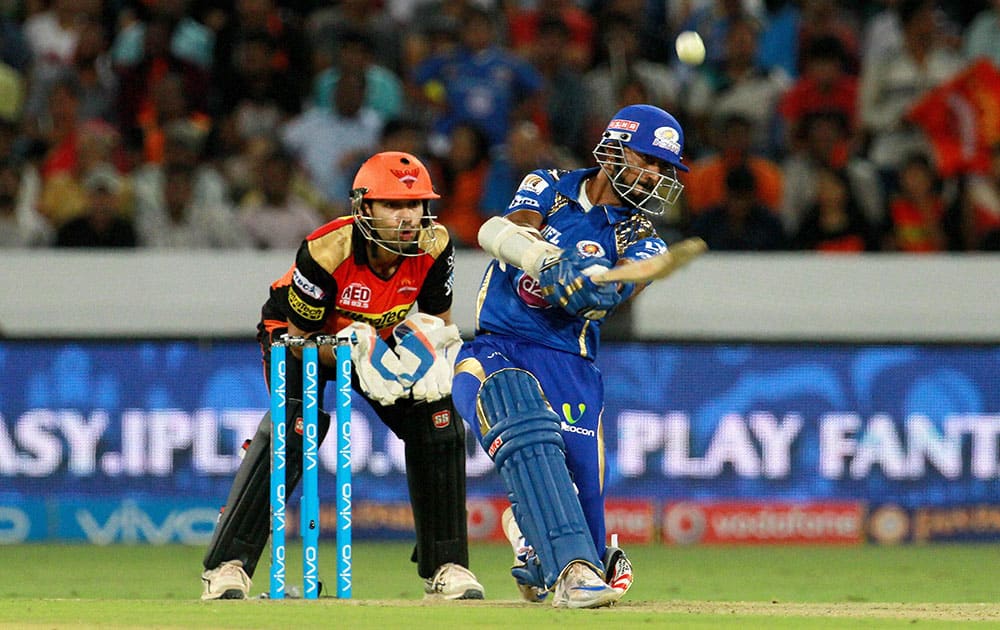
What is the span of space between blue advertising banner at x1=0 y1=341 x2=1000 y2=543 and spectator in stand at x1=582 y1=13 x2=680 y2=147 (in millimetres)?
2434

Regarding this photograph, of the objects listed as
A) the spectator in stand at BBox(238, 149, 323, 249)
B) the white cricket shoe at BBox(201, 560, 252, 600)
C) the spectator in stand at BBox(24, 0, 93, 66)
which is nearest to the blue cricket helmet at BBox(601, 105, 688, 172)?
the white cricket shoe at BBox(201, 560, 252, 600)

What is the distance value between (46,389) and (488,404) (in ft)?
16.3

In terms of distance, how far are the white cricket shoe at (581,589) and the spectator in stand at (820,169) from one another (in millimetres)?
6341

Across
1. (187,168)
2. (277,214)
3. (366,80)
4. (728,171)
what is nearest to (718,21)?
(728,171)

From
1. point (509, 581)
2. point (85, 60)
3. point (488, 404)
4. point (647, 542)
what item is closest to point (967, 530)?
point (647, 542)

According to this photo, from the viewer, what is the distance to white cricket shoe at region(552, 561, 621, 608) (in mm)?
6180

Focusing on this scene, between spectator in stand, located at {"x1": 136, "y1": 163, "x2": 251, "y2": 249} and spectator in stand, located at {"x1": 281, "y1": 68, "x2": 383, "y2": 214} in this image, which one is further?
spectator in stand, located at {"x1": 281, "y1": 68, "x2": 383, "y2": 214}

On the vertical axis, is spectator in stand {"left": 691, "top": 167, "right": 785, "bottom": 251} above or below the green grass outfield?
above

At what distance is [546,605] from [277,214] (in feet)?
20.1

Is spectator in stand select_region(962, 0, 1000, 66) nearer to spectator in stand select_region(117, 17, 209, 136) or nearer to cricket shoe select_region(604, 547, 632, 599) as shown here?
spectator in stand select_region(117, 17, 209, 136)

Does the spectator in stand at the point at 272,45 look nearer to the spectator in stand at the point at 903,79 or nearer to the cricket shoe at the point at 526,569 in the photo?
the spectator in stand at the point at 903,79

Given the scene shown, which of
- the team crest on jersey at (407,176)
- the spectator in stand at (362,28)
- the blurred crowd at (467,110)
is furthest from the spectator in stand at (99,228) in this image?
the team crest on jersey at (407,176)

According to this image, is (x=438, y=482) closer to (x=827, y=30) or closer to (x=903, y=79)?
(x=903, y=79)

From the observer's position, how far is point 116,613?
611 cm
